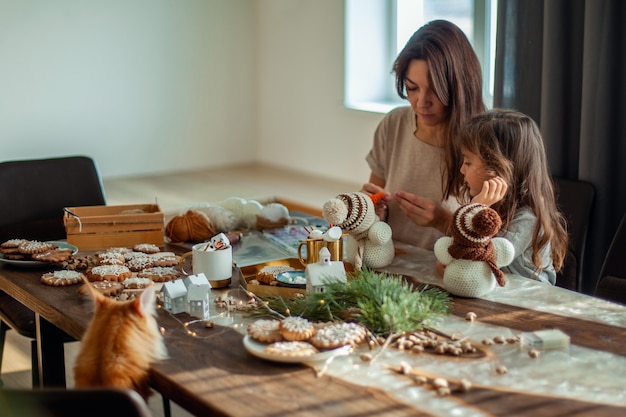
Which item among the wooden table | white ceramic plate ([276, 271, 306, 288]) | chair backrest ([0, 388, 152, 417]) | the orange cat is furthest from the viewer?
white ceramic plate ([276, 271, 306, 288])

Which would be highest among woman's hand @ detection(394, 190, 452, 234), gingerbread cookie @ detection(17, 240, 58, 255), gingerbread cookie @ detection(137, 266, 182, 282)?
woman's hand @ detection(394, 190, 452, 234)

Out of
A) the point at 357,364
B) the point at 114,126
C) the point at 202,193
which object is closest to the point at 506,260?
the point at 357,364

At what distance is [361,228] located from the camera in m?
1.81

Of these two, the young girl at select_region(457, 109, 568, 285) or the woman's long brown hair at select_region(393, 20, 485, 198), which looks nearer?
the young girl at select_region(457, 109, 568, 285)

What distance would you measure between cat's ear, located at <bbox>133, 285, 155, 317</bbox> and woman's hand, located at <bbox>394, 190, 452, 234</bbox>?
78 centimetres

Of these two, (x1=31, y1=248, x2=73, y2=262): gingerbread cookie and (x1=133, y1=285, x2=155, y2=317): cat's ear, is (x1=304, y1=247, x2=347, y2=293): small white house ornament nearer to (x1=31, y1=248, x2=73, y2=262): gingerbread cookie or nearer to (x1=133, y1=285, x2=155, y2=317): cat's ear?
(x1=133, y1=285, x2=155, y2=317): cat's ear

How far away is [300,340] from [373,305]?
0.54 ft

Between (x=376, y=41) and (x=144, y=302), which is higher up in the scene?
(x=376, y=41)

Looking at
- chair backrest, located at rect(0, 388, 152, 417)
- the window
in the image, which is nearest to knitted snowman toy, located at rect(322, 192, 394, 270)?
chair backrest, located at rect(0, 388, 152, 417)

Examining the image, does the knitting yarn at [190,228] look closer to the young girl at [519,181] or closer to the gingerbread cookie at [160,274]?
the gingerbread cookie at [160,274]

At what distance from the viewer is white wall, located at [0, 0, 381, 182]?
4.17 meters

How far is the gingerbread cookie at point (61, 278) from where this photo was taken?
1.75 metres

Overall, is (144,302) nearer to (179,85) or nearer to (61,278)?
(61,278)

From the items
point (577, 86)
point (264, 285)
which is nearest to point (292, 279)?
point (264, 285)
